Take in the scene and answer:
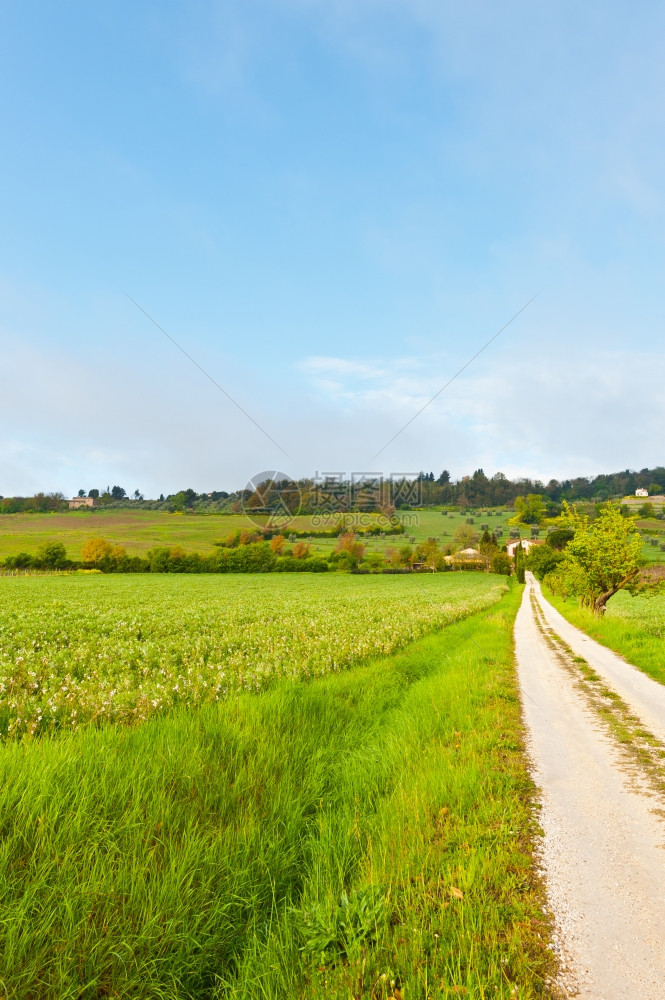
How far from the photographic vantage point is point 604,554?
1120 inches

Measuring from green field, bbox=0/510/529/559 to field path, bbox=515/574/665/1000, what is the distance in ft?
341

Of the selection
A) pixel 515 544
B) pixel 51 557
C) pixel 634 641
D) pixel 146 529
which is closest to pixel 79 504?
pixel 146 529

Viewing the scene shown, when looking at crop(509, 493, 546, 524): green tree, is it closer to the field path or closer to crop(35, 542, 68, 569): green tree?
crop(35, 542, 68, 569): green tree

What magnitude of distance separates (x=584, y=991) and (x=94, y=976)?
10.5 feet

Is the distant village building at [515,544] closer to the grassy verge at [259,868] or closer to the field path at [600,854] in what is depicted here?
the field path at [600,854]

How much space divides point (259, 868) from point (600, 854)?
3330 millimetres

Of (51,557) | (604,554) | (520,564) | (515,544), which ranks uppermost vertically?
(604,554)

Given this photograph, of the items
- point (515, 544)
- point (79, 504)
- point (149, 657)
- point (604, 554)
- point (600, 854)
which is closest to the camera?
point (600, 854)

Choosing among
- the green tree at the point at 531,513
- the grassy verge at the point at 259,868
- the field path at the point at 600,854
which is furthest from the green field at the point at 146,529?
the grassy verge at the point at 259,868

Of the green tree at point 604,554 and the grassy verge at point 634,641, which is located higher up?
the green tree at point 604,554

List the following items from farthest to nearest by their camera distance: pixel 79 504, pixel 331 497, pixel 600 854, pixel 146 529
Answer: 1. pixel 79 504
2. pixel 146 529
3. pixel 331 497
4. pixel 600 854

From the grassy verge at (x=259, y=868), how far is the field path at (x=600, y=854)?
0.25 metres

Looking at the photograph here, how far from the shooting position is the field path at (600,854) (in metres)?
2.98

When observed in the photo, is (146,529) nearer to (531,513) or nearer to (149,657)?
(149,657)
